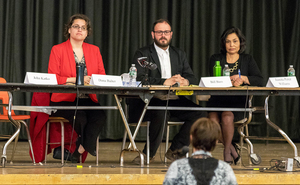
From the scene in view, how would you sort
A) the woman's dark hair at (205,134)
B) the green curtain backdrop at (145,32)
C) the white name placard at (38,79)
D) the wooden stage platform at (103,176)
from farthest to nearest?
the green curtain backdrop at (145,32) → the white name placard at (38,79) → the wooden stage platform at (103,176) → the woman's dark hair at (205,134)

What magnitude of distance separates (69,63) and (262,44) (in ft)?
10.9

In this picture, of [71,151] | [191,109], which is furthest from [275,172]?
[71,151]

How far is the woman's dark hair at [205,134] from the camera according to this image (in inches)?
53.5

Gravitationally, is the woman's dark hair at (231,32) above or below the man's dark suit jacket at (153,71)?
above

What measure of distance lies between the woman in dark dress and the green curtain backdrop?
2122 mm

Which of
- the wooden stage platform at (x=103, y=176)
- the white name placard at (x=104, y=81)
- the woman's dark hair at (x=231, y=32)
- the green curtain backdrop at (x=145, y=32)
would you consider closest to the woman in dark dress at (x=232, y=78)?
the woman's dark hair at (x=231, y=32)

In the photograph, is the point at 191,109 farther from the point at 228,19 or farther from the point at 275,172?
the point at 228,19

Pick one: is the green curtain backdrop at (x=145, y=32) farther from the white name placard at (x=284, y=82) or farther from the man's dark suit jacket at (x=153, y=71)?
the white name placard at (x=284, y=82)

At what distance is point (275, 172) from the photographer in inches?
99.0

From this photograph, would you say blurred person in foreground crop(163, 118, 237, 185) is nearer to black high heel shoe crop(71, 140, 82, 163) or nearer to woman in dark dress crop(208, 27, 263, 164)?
woman in dark dress crop(208, 27, 263, 164)

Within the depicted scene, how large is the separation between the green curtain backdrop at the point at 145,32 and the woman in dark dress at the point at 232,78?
2.12 m

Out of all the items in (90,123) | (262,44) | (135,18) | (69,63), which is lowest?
(90,123)

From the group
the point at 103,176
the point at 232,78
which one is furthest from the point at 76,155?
the point at 232,78

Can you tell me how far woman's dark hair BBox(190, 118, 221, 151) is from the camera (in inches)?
53.5
